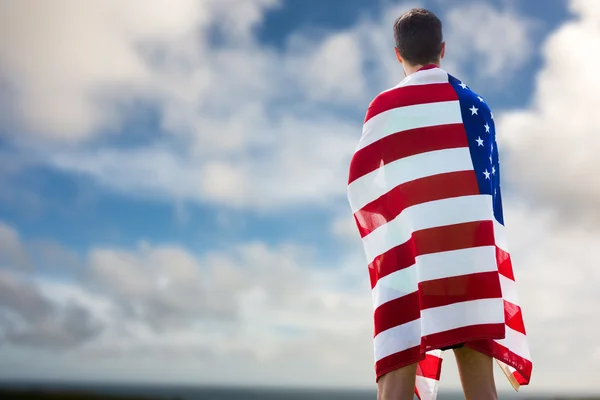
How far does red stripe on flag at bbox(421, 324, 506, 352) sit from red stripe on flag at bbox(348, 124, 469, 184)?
1.02 m

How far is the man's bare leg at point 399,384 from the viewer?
128 inches

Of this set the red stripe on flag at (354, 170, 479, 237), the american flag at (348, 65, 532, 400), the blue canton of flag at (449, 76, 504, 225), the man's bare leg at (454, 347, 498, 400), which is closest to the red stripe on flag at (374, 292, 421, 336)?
the american flag at (348, 65, 532, 400)

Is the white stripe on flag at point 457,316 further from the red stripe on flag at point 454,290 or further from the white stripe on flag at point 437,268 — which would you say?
the white stripe on flag at point 437,268

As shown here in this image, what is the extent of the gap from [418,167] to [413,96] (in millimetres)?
461

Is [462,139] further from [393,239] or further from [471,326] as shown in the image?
[471,326]

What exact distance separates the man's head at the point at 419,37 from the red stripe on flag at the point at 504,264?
1.25 meters

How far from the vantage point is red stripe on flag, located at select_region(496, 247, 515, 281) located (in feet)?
11.6

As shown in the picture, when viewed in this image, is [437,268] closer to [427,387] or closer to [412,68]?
[427,387]

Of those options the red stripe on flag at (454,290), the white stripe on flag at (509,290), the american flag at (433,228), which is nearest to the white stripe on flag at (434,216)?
the american flag at (433,228)

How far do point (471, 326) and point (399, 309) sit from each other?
393 millimetres

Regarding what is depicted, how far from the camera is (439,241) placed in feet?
10.8

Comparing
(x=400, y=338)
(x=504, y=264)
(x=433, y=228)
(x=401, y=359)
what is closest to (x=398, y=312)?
(x=400, y=338)

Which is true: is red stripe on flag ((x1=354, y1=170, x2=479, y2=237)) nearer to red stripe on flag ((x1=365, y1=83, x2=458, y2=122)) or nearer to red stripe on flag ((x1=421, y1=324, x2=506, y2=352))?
red stripe on flag ((x1=365, y1=83, x2=458, y2=122))

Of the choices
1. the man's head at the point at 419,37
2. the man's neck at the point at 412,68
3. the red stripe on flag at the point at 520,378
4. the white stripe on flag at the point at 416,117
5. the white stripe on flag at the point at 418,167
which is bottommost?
the red stripe on flag at the point at 520,378
